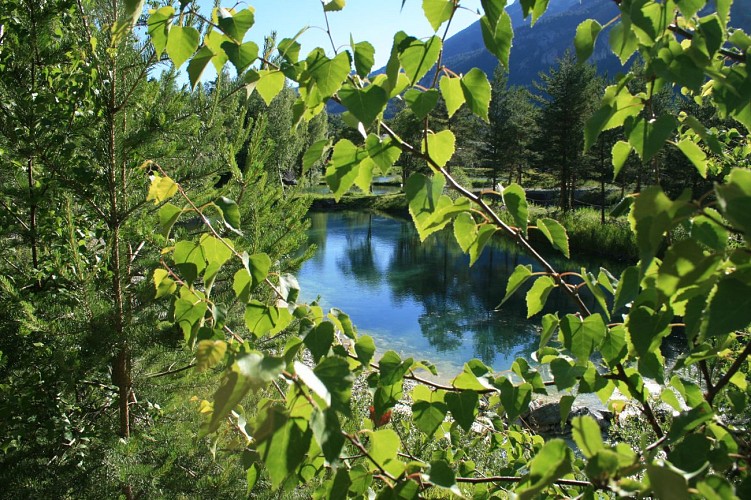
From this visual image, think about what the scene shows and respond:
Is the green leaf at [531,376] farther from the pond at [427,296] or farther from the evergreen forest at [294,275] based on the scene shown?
the pond at [427,296]

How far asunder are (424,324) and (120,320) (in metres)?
9.10

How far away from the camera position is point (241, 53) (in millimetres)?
699

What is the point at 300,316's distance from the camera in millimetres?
836

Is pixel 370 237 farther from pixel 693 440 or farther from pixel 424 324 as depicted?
pixel 693 440

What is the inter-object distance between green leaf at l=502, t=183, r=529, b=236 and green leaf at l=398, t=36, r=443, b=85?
9.1 inches

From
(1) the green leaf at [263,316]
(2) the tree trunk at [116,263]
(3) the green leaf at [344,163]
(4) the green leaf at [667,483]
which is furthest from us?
(2) the tree trunk at [116,263]

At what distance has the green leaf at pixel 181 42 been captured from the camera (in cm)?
72

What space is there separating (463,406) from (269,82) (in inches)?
22.5

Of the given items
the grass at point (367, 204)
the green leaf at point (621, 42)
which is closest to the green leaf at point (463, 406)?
the green leaf at point (621, 42)

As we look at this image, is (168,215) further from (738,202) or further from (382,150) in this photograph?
(738,202)

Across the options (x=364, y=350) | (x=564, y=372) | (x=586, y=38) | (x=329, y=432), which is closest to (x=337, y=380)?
(x=329, y=432)

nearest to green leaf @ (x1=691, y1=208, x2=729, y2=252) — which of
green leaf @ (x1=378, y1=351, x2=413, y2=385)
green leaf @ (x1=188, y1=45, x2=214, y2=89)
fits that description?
green leaf @ (x1=378, y1=351, x2=413, y2=385)

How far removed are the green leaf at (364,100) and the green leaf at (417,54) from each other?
0.04 m

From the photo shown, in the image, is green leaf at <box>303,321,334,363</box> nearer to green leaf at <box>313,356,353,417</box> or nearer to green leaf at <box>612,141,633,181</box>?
green leaf at <box>313,356,353,417</box>
